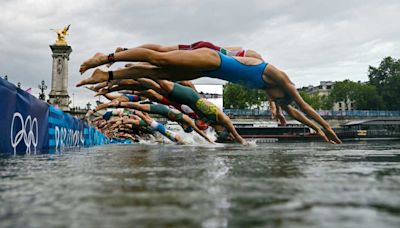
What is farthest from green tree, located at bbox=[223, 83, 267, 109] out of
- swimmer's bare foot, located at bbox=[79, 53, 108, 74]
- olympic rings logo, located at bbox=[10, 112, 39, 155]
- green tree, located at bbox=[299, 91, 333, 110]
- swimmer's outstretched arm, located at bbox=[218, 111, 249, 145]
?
swimmer's bare foot, located at bbox=[79, 53, 108, 74]

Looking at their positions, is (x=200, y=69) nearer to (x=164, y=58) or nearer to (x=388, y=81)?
(x=164, y=58)

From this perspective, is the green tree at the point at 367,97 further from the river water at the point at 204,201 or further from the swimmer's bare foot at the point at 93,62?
the river water at the point at 204,201

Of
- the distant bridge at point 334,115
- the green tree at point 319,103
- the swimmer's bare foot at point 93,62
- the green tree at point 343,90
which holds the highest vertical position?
the green tree at point 343,90

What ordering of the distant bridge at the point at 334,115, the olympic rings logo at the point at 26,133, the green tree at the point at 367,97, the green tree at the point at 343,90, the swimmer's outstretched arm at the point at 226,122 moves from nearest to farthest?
1. the olympic rings logo at the point at 26,133
2. the swimmer's outstretched arm at the point at 226,122
3. the distant bridge at the point at 334,115
4. the green tree at the point at 367,97
5. the green tree at the point at 343,90

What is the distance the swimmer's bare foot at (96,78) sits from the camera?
8.52 metres

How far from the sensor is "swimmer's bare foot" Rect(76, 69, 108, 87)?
8516 millimetres

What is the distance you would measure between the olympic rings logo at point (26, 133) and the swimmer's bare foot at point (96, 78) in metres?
1.48

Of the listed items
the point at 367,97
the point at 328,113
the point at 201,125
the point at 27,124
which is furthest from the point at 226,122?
the point at 367,97

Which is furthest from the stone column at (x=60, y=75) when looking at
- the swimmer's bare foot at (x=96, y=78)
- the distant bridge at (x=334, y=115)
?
the swimmer's bare foot at (x=96, y=78)

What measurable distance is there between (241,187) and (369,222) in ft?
3.49

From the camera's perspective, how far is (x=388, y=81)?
100812mm

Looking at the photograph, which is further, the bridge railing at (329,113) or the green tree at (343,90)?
the green tree at (343,90)

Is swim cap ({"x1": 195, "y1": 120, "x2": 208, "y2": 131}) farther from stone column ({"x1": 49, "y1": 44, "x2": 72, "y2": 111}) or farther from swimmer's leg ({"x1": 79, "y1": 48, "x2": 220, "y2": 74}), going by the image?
stone column ({"x1": 49, "y1": 44, "x2": 72, "y2": 111})

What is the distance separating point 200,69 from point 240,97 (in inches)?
3658
